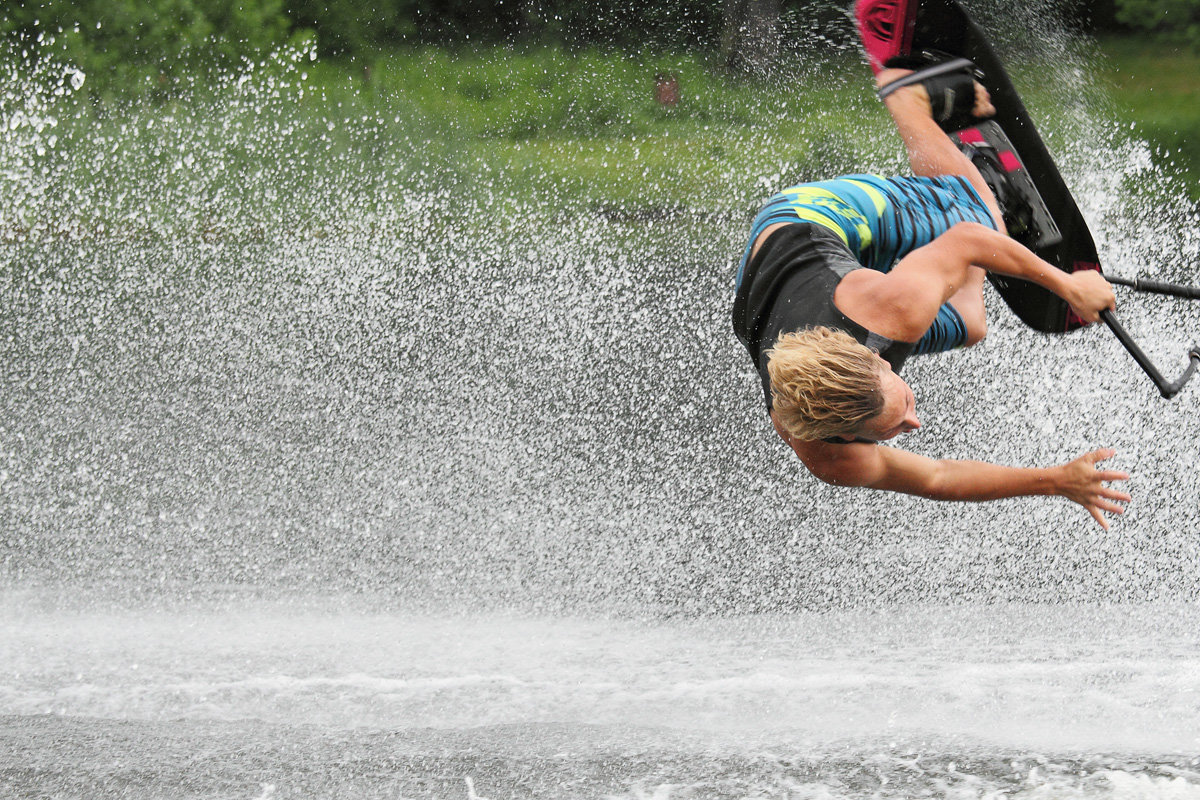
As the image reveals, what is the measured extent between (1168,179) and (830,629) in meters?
6.09

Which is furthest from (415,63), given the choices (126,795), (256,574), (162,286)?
(126,795)

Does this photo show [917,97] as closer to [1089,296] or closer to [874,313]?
[1089,296]

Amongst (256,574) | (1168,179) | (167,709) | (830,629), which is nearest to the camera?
(167,709)

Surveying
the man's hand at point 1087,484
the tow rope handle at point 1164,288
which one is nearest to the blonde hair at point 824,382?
the man's hand at point 1087,484

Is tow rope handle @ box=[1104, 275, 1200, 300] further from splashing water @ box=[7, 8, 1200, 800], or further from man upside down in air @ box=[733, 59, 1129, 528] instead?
splashing water @ box=[7, 8, 1200, 800]

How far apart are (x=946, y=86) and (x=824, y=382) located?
62.1 inches

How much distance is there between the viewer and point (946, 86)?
11.2ft

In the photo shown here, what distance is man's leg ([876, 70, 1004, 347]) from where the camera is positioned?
2.86 m

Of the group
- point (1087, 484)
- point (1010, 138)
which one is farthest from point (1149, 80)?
point (1087, 484)

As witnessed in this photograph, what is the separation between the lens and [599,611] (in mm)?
4148

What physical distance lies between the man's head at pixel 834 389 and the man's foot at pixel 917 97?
131 cm

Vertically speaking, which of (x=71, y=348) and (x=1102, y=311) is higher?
(x=71, y=348)

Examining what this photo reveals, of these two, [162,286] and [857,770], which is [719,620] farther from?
[162,286]

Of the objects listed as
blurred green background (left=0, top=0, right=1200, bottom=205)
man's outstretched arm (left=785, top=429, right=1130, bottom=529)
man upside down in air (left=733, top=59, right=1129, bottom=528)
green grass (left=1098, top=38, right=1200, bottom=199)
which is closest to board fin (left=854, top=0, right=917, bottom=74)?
man upside down in air (left=733, top=59, right=1129, bottom=528)
